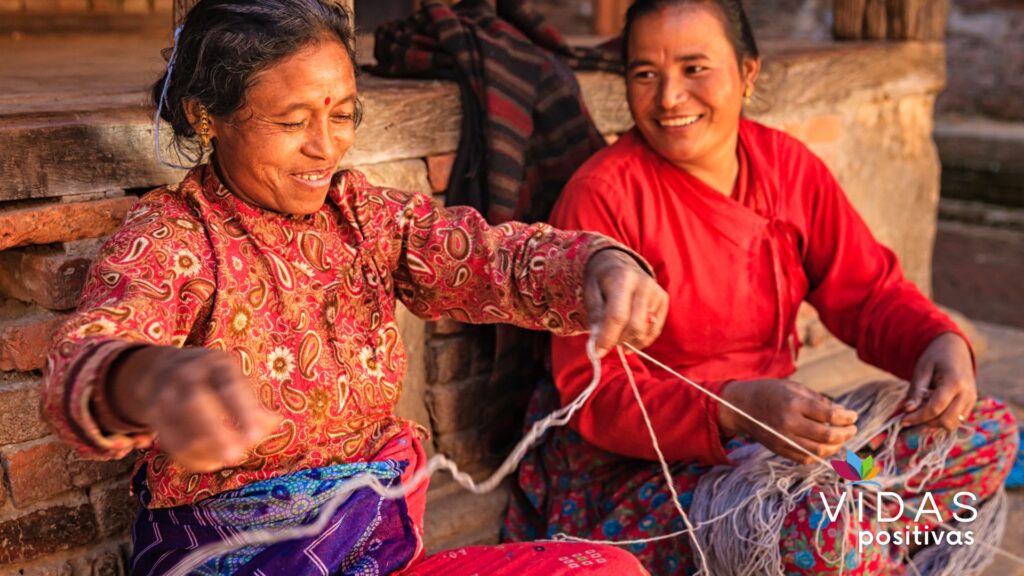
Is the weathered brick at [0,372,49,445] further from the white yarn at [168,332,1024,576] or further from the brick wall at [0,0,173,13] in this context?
the brick wall at [0,0,173,13]

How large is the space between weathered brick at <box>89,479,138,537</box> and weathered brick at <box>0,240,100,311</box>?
0.37 meters

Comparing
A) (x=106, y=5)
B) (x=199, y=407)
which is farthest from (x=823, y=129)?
(x=106, y=5)

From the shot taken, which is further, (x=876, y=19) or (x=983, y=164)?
(x=983, y=164)

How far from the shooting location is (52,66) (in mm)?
3039

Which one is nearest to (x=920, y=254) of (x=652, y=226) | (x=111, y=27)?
(x=652, y=226)

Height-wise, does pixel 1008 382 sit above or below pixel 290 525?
below

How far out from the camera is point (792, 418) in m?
2.03

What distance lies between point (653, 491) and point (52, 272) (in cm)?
126

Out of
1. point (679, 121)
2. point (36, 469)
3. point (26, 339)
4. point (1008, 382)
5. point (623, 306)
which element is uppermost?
point (679, 121)

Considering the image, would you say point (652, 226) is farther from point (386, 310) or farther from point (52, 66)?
point (52, 66)

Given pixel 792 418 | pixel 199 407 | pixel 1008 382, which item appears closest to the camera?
pixel 199 407

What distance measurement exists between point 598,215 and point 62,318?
1.07 meters

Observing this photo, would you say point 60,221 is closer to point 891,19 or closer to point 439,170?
point 439,170

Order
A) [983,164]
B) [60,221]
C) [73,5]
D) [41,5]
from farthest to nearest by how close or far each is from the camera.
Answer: [983,164] → [73,5] → [41,5] → [60,221]
